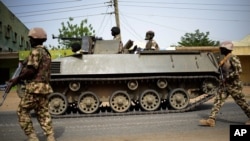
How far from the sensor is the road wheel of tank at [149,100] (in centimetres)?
1112

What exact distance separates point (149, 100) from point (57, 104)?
278 cm

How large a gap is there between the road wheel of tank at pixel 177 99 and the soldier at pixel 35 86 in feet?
19.4

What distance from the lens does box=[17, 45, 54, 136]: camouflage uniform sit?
5781mm

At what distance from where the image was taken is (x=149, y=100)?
11117 millimetres

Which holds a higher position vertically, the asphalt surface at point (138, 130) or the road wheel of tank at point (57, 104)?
the road wheel of tank at point (57, 104)

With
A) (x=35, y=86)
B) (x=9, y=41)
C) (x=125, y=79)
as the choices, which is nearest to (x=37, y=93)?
(x=35, y=86)

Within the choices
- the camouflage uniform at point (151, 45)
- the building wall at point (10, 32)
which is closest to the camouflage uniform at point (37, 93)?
the camouflage uniform at point (151, 45)

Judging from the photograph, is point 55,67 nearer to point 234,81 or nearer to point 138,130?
point 138,130

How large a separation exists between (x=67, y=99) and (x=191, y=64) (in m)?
3.98

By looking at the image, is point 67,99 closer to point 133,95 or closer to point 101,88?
point 101,88

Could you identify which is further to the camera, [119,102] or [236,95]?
[119,102]

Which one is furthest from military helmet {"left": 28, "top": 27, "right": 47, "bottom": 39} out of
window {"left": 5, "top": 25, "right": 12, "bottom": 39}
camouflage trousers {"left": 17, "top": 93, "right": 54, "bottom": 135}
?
window {"left": 5, "top": 25, "right": 12, "bottom": 39}

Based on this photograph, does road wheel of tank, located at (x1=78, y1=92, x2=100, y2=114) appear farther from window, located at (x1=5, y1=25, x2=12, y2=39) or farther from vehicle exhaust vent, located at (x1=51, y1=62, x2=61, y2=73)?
window, located at (x1=5, y1=25, x2=12, y2=39)

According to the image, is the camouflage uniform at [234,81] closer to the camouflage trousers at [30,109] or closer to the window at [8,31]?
the camouflage trousers at [30,109]
